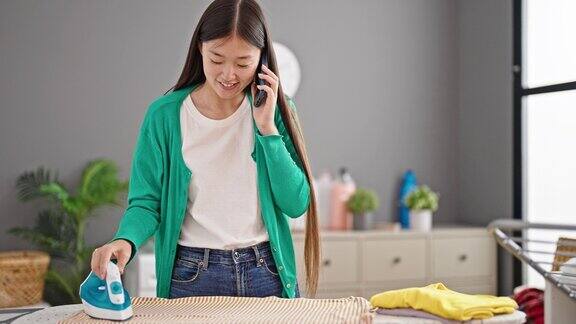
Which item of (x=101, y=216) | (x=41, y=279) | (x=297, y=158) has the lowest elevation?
(x=41, y=279)

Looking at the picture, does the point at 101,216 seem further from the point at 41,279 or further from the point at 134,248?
the point at 134,248

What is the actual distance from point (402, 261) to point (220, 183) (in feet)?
9.88

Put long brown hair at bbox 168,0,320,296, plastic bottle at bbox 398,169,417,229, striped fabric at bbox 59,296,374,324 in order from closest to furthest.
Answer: striped fabric at bbox 59,296,374,324 → long brown hair at bbox 168,0,320,296 → plastic bottle at bbox 398,169,417,229

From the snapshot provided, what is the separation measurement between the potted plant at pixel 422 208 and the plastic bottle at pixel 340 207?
379 millimetres

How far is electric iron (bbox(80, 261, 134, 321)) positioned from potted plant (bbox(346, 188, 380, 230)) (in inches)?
123

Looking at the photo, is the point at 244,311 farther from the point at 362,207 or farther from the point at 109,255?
the point at 362,207

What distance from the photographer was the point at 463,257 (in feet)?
16.2

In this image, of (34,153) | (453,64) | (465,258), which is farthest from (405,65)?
(34,153)

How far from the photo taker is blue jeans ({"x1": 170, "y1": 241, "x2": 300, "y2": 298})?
198cm

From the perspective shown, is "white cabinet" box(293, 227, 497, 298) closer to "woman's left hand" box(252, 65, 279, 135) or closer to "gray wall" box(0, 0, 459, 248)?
"gray wall" box(0, 0, 459, 248)

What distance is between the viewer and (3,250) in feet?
15.4

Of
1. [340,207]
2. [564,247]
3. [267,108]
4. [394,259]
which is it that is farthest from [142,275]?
[267,108]

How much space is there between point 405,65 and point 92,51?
1.99 metres

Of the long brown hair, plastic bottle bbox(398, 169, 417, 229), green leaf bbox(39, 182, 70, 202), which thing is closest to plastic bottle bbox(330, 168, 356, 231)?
plastic bottle bbox(398, 169, 417, 229)
